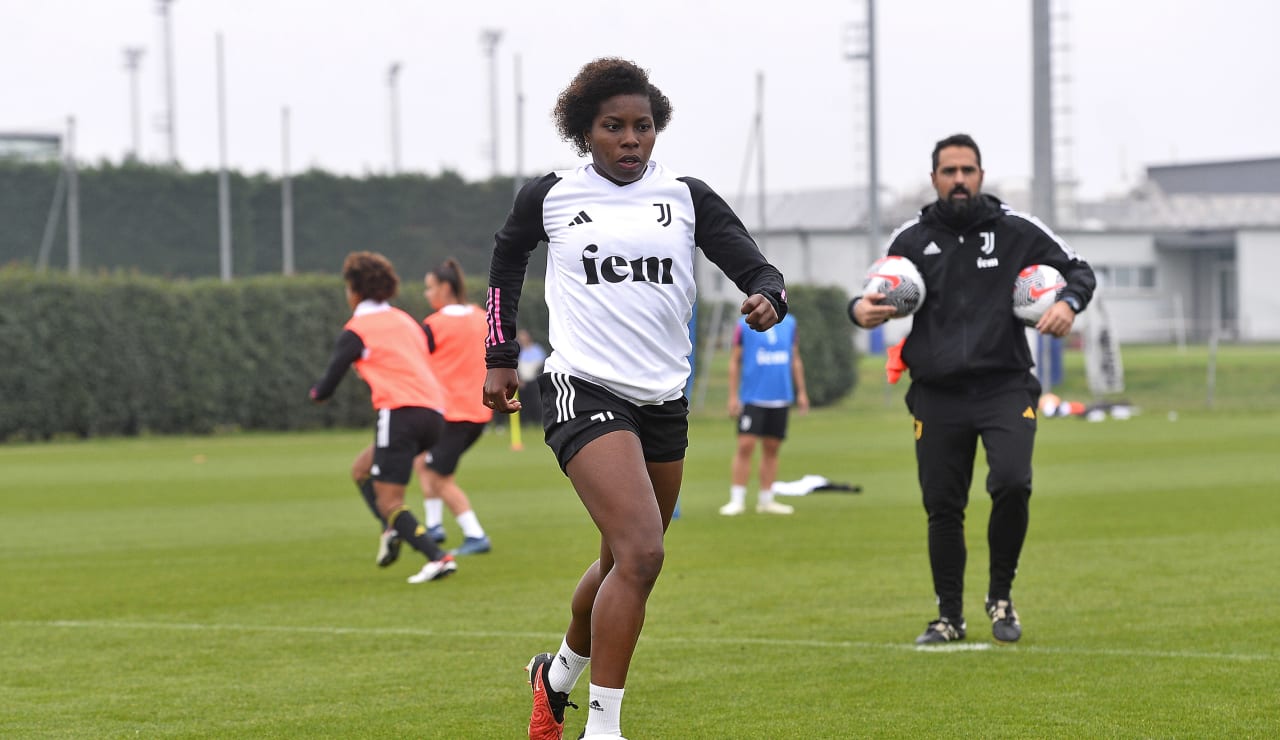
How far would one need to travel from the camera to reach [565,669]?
601 centimetres

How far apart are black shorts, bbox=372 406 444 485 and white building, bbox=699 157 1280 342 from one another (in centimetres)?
5369

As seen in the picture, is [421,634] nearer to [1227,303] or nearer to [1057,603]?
[1057,603]

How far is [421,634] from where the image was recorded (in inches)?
354

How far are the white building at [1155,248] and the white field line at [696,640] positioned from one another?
5586 centimetres

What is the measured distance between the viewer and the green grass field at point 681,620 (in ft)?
22.0

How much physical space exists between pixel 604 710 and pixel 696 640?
3066 millimetres

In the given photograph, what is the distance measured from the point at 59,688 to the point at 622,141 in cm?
367

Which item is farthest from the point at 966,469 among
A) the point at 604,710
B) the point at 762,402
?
the point at 762,402

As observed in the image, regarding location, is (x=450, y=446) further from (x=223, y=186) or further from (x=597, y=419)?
(x=223, y=186)

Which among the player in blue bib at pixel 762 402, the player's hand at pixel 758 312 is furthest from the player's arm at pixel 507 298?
the player in blue bib at pixel 762 402

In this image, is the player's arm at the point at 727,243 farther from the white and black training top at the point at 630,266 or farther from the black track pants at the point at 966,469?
the black track pants at the point at 966,469

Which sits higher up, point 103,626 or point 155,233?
point 155,233

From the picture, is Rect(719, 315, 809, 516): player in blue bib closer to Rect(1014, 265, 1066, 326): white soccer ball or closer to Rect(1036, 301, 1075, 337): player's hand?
Rect(1014, 265, 1066, 326): white soccer ball

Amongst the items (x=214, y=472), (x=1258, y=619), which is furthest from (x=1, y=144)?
(x=1258, y=619)
